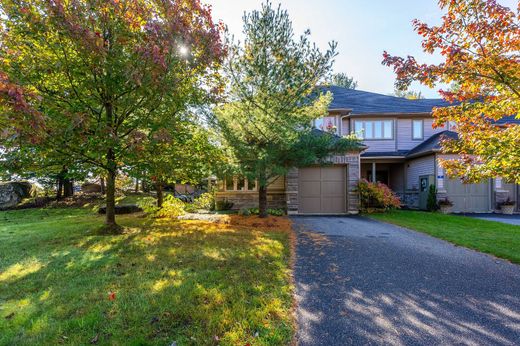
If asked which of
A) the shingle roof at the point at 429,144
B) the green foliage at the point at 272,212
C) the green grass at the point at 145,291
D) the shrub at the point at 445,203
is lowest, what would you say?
the green foliage at the point at 272,212

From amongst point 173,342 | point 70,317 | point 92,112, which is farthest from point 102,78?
point 173,342

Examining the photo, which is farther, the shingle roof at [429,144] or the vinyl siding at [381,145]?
the vinyl siding at [381,145]

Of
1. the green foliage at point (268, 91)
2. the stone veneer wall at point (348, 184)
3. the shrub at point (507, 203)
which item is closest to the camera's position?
the green foliage at point (268, 91)

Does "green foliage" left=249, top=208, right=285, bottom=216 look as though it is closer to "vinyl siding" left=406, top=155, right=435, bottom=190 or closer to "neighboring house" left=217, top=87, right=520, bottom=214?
"neighboring house" left=217, top=87, right=520, bottom=214

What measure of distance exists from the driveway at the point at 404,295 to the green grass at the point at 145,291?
410mm

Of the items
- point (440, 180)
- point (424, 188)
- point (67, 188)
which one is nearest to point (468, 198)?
point (440, 180)

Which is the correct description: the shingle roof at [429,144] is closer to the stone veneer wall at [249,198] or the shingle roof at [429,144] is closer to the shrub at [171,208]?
the stone veneer wall at [249,198]

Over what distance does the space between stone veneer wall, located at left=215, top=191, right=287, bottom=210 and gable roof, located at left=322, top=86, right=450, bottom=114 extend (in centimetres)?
642

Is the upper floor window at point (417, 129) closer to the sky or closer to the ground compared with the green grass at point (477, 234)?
closer to the sky

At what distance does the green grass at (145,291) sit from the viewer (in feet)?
7.92

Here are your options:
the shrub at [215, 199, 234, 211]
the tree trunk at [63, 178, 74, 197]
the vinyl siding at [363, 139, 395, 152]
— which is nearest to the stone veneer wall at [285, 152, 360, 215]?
the shrub at [215, 199, 234, 211]

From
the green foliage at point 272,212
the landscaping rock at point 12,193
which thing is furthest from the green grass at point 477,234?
the landscaping rock at point 12,193

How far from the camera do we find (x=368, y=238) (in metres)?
6.91

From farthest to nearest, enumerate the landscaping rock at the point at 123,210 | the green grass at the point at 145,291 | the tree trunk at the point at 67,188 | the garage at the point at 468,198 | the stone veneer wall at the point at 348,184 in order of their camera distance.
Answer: the tree trunk at the point at 67,188
the garage at the point at 468,198
the stone veneer wall at the point at 348,184
the landscaping rock at the point at 123,210
the green grass at the point at 145,291
